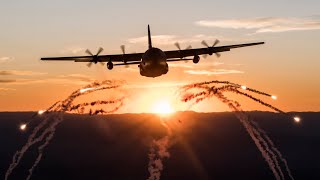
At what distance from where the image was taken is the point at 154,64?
74.7 metres

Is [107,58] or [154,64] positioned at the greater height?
[107,58]

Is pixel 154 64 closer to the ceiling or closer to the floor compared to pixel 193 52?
closer to the floor

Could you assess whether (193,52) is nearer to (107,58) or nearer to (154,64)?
(107,58)

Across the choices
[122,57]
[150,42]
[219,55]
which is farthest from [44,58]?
[219,55]

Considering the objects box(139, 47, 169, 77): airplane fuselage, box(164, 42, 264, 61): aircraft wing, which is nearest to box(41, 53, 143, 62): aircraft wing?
box(164, 42, 264, 61): aircraft wing

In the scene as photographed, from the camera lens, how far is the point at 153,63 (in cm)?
7462

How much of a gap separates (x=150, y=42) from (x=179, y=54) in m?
6.52

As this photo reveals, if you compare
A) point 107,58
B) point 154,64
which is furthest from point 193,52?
point 154,64

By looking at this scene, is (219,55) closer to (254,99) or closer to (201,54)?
(201,54)

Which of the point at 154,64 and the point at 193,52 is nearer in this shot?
the point at 154,64

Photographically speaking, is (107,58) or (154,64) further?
(107,58)

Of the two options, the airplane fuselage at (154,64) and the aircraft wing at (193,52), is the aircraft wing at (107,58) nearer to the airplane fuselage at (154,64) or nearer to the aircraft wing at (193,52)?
the aircraft wing at (193,52)

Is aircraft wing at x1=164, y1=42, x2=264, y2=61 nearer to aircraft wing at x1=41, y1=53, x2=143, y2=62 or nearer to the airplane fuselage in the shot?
aircraft wing at x1=41, y1=53, x2=143, y2=62

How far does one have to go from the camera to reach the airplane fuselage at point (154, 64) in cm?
7475
